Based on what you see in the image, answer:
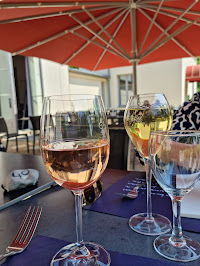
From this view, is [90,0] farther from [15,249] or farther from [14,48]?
[15,249]

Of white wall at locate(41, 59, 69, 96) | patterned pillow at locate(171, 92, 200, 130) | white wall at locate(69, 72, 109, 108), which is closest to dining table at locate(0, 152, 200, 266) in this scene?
patterned pillow at locate(171, 92, 200, 130)

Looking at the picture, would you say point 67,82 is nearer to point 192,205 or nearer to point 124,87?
point 124,87

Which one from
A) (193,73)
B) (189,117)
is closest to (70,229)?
(189,117)

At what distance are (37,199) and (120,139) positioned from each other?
971 millimetres

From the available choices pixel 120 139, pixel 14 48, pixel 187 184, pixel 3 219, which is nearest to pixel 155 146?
pixel 187 184

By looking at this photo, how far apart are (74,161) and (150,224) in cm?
27

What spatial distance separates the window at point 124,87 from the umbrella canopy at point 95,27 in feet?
30.5

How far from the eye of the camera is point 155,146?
451 millimetres

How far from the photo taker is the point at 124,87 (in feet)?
45.4

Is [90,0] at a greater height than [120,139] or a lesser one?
greater

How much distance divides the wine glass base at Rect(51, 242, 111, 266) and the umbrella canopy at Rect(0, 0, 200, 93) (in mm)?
2204

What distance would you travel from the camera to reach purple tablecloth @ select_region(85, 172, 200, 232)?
561 mm

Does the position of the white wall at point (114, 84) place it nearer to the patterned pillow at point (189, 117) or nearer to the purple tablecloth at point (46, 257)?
the patterned pillow at point (189, 117)

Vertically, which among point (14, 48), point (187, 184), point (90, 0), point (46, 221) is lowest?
point (46, 221)
